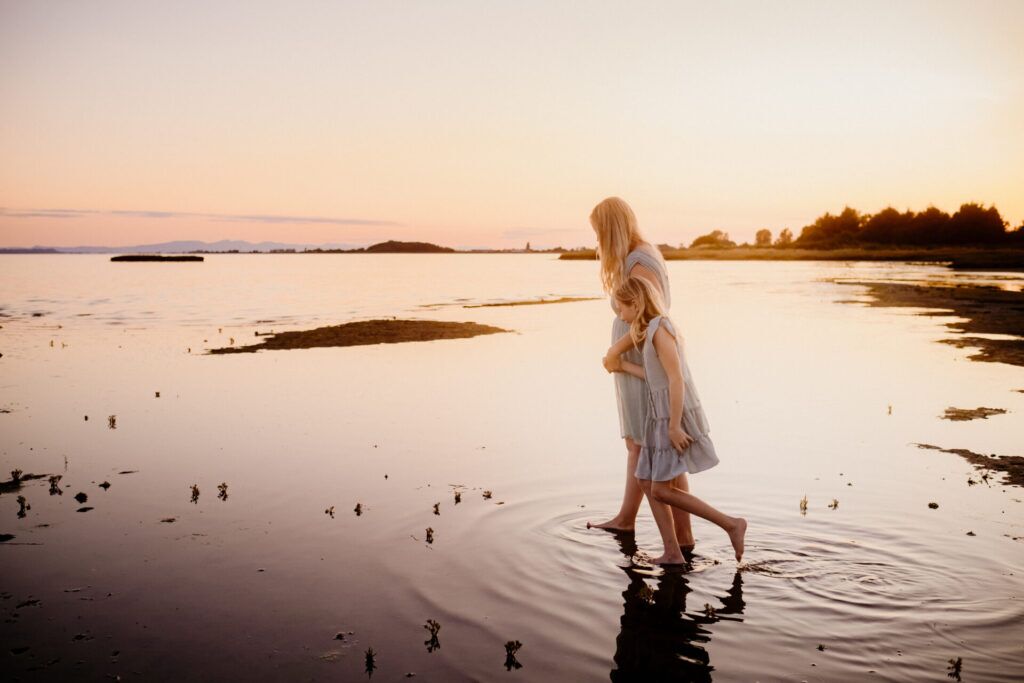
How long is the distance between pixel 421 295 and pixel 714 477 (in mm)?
49857

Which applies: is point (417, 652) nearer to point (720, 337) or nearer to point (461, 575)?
point (461, 575)

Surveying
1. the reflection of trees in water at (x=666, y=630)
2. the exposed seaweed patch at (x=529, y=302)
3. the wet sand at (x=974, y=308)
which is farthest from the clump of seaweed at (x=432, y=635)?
the exposed seaweed patch at (x=529, y=302)

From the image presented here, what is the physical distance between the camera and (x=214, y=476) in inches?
412

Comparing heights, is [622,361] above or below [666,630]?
above

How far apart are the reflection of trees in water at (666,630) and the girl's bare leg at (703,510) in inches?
12.7

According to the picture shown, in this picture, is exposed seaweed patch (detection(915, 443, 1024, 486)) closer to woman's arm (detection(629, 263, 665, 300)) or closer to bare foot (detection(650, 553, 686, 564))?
bare foot (detection(650, 553, 686, 564))

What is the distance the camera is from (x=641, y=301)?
23.5 feet

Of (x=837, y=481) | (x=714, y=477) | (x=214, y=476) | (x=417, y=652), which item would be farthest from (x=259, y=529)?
(x=837, y=481)

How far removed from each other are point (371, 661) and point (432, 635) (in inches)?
21.2

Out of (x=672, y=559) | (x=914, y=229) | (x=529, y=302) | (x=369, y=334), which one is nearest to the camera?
(x=672, y=559)

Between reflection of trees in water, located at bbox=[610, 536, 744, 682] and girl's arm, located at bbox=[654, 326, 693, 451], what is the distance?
1304 millimetres

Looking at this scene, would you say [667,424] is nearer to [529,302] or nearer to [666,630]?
[666,630]

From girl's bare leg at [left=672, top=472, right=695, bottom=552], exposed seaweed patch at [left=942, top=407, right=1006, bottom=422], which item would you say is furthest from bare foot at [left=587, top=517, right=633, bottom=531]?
exposed seaweed patch at [left=942, top=407, right=1006, bottom=422]

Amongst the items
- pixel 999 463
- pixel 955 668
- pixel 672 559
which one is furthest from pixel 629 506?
pixel 999 463
